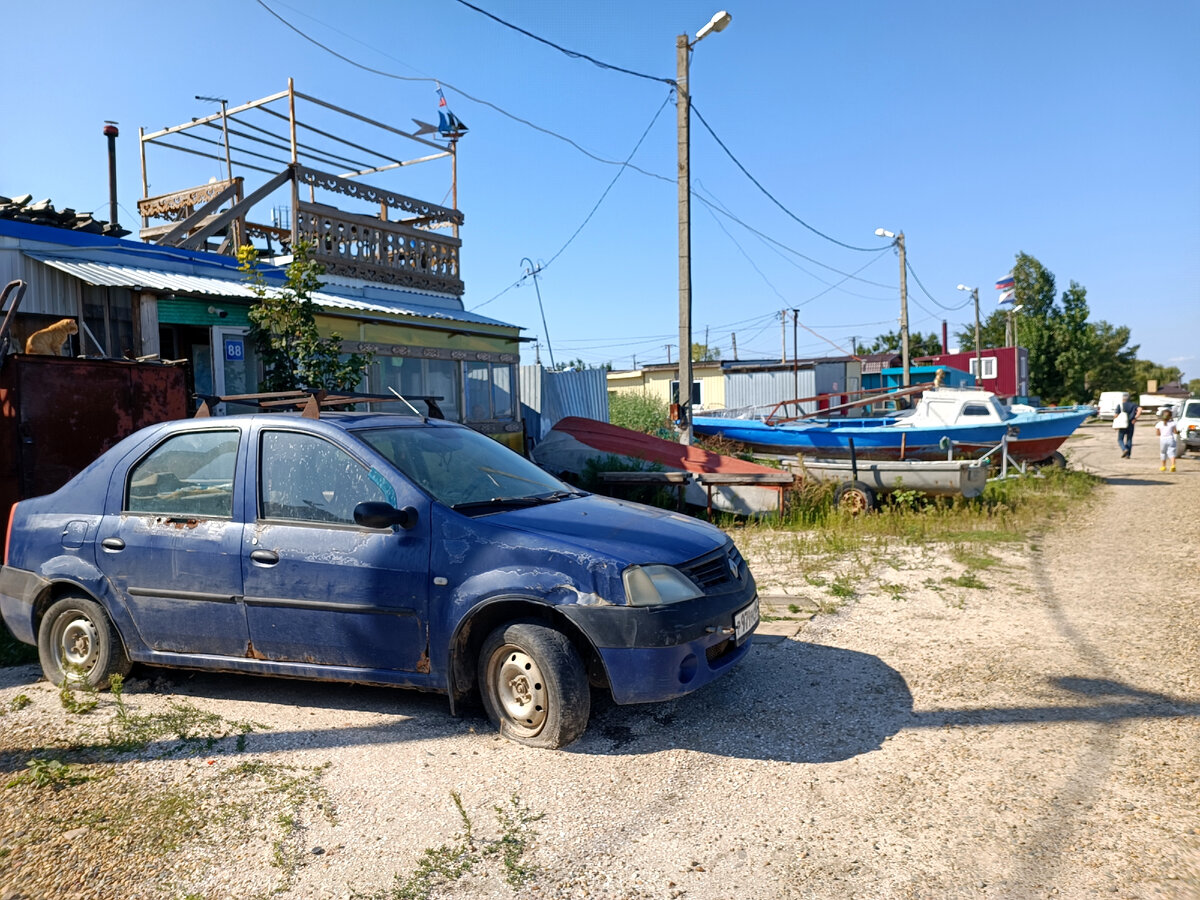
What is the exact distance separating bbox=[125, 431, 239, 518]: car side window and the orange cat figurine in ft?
14.4

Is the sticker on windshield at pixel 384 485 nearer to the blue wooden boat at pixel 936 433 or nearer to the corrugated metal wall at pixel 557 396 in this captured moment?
the blue wooden boat at pixel 936 433

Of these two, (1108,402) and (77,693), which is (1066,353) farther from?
(77,693)

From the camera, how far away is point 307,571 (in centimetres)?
436

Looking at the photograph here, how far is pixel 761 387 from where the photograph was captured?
35719 mm

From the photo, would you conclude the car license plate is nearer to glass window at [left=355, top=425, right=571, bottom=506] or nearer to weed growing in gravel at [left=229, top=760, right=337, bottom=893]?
glass window at [left=355, top=425, right=571, bottom=506]

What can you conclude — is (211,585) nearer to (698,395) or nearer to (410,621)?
(410,621)

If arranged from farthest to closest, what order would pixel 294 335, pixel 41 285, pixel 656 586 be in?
1. pixel 294 335
2. pixel 41 285
3. pixel 656 586

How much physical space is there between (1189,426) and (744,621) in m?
23.9

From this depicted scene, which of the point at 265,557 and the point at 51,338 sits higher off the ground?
the point at 51,338

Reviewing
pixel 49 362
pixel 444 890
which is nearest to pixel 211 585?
pixel 444 890

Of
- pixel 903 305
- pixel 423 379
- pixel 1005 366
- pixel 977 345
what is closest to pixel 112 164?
pixel 423 379

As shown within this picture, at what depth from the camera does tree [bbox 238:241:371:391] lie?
10.3m

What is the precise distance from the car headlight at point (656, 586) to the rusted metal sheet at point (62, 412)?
574 cm

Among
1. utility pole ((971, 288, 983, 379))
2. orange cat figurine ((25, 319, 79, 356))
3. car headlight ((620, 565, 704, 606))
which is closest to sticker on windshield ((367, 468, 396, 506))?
car headlight ((620, 565, 704, 606))
